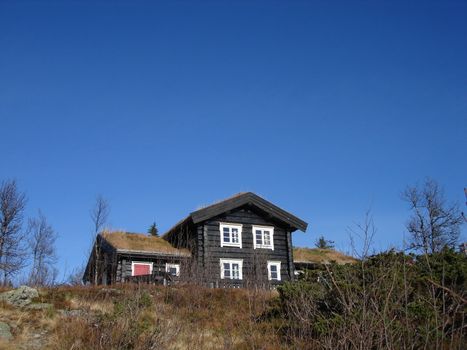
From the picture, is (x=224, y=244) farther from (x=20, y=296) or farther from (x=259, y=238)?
(x=20, y=296)

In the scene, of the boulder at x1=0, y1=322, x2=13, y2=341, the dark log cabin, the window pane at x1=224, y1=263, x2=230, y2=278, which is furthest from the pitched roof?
the boulder at x1=0, y1=322, x2=13, y2=341

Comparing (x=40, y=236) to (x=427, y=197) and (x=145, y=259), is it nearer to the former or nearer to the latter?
(x=145, y=259)

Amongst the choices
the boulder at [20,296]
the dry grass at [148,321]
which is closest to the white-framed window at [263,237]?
the dry grass at [148,321]

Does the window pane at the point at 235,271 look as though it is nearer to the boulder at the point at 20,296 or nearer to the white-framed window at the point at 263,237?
the white-framed window at the point at 263,237

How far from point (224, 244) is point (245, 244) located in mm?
1357

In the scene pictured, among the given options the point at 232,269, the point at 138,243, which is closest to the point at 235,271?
the point at 232,269

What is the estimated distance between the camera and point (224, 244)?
88.4 ft

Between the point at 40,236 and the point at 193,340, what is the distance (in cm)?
2722

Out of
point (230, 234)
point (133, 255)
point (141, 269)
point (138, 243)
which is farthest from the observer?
point (230, 234)

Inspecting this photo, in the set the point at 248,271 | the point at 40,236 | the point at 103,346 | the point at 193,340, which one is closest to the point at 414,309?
the point at 193,340

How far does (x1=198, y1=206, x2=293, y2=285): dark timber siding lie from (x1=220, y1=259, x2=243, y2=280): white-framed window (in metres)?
0.21

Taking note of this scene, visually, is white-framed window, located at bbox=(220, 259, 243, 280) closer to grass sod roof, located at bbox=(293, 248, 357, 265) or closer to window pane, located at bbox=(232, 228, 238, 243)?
window pane, located at bbox=(232, 228, 238, 243)

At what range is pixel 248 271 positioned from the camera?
25938mm

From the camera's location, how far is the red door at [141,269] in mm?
25750
